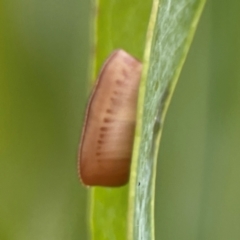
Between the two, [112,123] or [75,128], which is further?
[75,128]

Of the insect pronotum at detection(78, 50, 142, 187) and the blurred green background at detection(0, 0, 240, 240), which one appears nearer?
the insect pronotum at detection(78, 50, 142, 187)

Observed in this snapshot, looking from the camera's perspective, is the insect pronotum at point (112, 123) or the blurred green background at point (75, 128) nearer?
the insect pronotum at point (112, 123)

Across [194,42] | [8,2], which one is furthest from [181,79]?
[8,2]

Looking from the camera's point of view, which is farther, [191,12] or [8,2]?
[8,2]

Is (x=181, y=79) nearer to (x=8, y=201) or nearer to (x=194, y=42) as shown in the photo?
(x=194, y=42)
